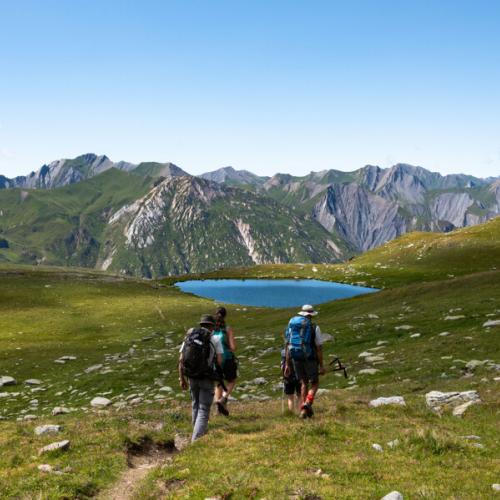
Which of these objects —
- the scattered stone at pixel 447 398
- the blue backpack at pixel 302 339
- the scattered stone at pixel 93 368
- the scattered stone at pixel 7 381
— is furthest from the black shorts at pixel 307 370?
the scattered stone at pixel 7 381

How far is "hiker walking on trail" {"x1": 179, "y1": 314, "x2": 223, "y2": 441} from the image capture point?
14.8 m

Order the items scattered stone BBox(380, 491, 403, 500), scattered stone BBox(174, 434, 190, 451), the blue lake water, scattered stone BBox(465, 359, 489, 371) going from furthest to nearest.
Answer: the blue lake water, scattered stone BBox(465, 359, 489, 371), scattered stone BBox(174, 434, 190, 451), scattered stone BBox(380, 491, 403, 500)

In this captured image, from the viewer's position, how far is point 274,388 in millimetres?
25531

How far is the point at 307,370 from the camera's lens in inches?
664

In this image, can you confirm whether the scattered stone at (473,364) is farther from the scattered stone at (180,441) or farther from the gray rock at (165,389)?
the gray rock at (165,389)

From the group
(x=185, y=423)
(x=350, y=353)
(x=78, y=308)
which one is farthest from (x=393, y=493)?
(x=78, y=308)

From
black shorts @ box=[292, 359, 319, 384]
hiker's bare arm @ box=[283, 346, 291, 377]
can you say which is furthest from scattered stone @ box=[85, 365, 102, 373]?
black shorts @ box=[292, 359, 319, 384]

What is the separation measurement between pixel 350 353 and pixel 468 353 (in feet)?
27.0

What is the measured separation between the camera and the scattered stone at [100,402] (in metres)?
25.6

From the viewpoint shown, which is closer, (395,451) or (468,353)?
(395,451)

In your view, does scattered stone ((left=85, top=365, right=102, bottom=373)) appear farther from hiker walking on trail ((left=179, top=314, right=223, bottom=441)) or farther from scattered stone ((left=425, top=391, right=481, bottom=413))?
scattered stone ((left=425, top=391, right=481, bottom=413))

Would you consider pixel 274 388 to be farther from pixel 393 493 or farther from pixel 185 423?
pixel 393 493

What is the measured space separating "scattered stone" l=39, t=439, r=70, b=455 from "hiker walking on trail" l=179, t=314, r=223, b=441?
4.01 meters

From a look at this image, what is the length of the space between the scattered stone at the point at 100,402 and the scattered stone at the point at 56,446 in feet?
36.3
